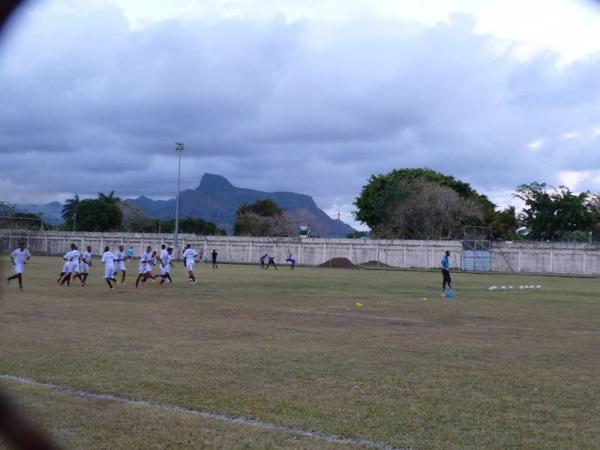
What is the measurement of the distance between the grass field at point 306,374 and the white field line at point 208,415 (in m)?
0.09

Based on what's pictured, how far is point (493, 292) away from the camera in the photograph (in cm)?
2995

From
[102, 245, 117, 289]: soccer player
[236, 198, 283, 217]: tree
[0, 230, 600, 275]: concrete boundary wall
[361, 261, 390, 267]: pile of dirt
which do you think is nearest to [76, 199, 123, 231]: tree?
[0, 230, 600, 275]: concrete boundary wall

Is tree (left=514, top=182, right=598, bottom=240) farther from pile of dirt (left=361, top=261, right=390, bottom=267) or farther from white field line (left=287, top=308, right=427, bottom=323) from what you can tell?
white field line (left=287, top=308, right=427, bottom=323)

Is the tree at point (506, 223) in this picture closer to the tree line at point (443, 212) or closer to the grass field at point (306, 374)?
the tree line at point (443, 212)

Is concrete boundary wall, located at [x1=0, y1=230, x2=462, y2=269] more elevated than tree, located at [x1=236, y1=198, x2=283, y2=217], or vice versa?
tree, located at [x1=236, y1=198, x2=283, y2=217]

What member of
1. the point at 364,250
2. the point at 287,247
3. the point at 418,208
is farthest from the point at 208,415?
the point at 418,208

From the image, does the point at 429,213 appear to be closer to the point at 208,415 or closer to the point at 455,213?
the point at 455,213

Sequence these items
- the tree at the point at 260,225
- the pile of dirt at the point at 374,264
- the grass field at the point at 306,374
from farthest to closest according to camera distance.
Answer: the tree at the point at 260,225 → the pile of dirt at the point at 374,264 → the grass field at the point at 306,374

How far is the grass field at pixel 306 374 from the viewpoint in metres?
6.71

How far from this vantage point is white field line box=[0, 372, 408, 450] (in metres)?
6.43

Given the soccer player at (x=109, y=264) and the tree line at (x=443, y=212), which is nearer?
the soccer player at (x=109, y=264)

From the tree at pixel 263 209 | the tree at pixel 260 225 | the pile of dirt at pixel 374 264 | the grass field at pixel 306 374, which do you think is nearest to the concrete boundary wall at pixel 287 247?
the pile of dirt at pixel 374 264

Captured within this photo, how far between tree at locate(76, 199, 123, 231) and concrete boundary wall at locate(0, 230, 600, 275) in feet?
63.4

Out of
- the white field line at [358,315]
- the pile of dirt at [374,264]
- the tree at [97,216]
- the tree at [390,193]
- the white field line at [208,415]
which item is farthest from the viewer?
the tree at [97,216]
